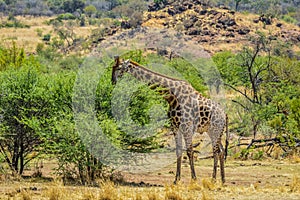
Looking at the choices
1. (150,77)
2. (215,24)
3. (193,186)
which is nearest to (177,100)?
(150,77)

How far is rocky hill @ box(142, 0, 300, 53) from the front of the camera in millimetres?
68500

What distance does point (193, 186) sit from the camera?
1066cm

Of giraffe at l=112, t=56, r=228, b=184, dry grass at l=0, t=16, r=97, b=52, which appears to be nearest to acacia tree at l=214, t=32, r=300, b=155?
giraffe at l=112, t=56, r=228, b=184

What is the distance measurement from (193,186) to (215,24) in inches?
2448

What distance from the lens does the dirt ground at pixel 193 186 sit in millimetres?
9484

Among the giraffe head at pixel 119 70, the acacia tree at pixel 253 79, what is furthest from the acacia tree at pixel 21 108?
the acacia tree at pixel 253 79

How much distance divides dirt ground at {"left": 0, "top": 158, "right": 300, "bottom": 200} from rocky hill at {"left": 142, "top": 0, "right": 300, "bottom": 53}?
5006 centimetres

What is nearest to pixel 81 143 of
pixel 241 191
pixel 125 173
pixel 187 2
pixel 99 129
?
pixel 99 129

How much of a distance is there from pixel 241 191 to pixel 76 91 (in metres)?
4.65

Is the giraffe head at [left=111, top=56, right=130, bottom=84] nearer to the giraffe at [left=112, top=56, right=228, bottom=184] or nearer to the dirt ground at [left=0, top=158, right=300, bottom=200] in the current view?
the giraffe at [left=112, top=56, right=228, bottom=184]

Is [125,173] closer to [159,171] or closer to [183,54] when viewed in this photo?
[159,171]

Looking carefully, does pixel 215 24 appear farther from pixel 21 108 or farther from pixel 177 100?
pixel 177 100

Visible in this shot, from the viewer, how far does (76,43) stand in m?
70.9

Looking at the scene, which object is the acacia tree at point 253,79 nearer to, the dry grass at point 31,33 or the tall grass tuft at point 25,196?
the tall grass tuft at point 25,196
